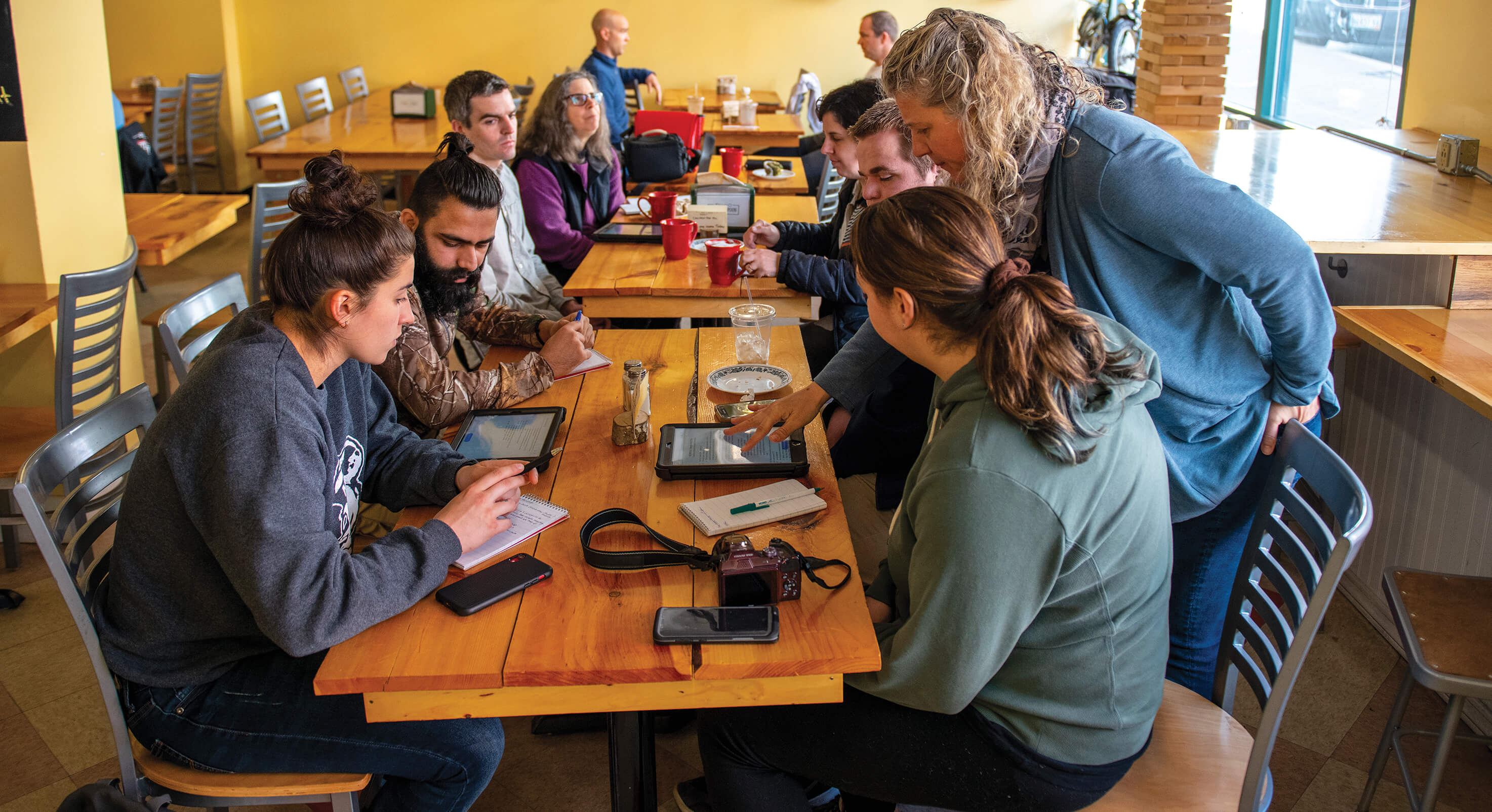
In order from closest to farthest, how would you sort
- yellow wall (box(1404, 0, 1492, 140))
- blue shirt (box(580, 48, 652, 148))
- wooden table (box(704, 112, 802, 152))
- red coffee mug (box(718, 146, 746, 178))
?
yellow wall (box(1404, 0, 1492, 140)) → red coffee mug (box(718, 146, 746, 178)) → wooden table (box(704, 112, 802, 152)) → blue shirt (box(580, 48, 652, 148))

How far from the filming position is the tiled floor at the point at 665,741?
202 cm

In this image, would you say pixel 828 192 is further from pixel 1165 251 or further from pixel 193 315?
pixel 1165 251

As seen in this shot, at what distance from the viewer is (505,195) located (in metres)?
3.13

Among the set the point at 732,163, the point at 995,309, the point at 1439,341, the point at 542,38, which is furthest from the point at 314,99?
the point at 995,309

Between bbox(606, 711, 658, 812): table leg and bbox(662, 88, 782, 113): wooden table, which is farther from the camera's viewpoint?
bbox(662, 88, 782, 113): wooden table

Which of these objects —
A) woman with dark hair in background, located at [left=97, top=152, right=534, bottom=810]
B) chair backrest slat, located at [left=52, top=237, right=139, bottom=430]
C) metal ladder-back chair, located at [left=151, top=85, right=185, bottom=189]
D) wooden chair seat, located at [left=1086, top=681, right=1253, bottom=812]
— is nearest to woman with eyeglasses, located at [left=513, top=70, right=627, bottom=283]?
chair backrest slat, located at [left=52, top=237, right=139, bottom=430]

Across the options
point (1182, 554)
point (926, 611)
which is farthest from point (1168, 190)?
point (926, 611)

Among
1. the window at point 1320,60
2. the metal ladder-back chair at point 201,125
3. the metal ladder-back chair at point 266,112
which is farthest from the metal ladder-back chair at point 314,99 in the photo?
the window at point 1320,60

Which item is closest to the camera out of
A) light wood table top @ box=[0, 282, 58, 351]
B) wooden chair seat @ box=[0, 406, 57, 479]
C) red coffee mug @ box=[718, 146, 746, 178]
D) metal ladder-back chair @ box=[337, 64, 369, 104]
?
wooden chair seat @ box=[0, 406, 57, 479]

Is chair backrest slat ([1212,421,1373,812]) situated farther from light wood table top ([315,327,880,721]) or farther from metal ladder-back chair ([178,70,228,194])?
metal ladder-back chair ([178,70,228,194])

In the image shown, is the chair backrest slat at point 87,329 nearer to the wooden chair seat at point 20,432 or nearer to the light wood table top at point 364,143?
the wooden chair seat at point 20,432

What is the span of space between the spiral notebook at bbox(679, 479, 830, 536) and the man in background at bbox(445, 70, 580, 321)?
4.68 ft

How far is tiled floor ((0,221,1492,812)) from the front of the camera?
79.7 inches

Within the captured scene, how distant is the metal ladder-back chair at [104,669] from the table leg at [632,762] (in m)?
0.36
